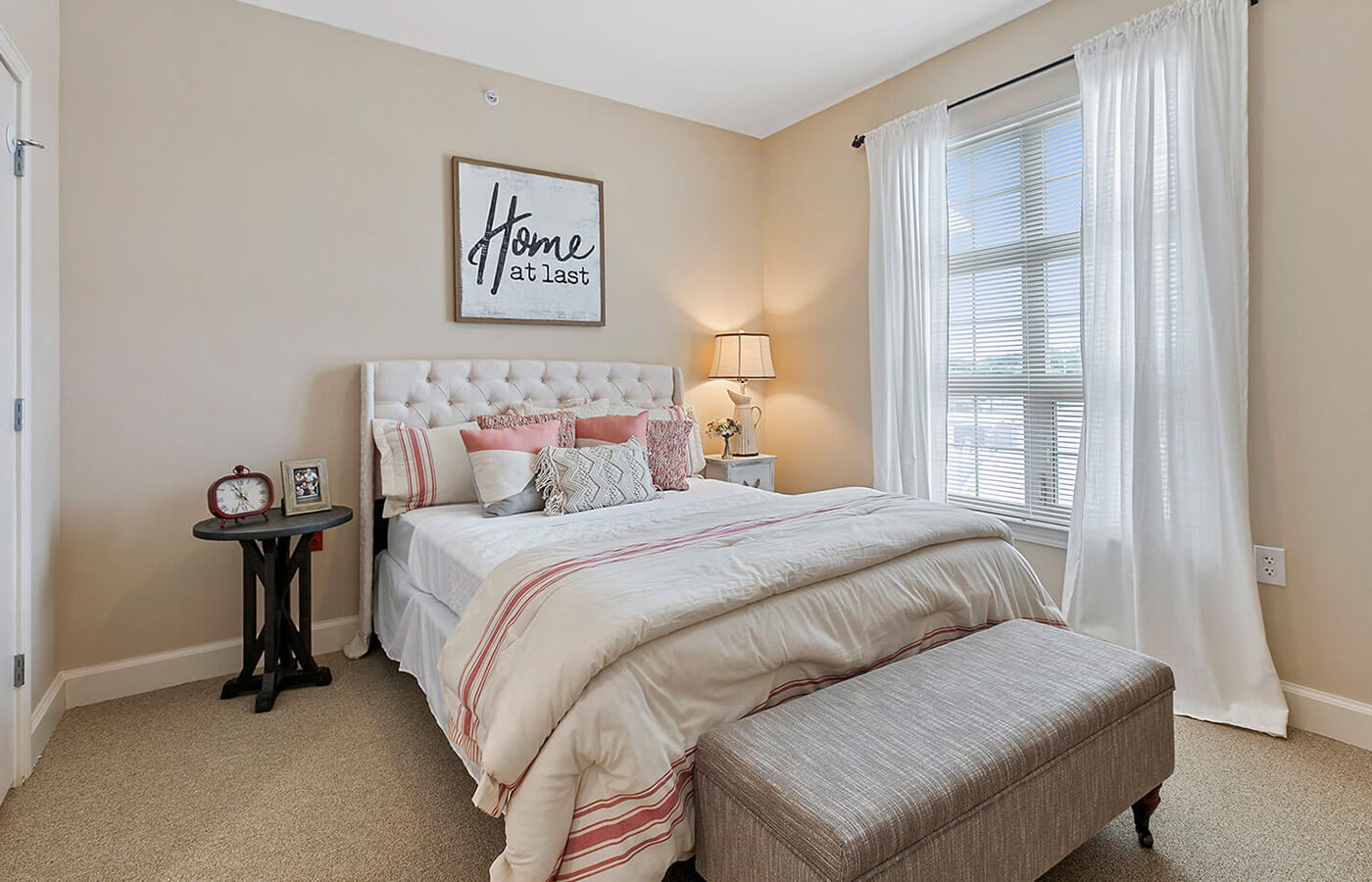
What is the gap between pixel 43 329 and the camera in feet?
7.26

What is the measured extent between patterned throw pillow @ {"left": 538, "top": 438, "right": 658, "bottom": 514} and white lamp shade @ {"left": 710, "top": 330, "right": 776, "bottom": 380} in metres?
1.21

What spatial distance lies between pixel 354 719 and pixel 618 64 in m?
3.01

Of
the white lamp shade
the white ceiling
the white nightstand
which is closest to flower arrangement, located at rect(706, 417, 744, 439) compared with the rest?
the white nightstand

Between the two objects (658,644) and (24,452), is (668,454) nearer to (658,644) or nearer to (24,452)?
(658,644)

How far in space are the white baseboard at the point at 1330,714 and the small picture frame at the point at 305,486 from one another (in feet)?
11.4

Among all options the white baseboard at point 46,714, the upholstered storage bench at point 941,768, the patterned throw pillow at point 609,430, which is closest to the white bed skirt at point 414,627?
the upholstered storage bench at point 941,768

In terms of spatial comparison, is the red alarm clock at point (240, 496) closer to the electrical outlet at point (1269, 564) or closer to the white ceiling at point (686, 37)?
the white ceiling at point (686, 37)

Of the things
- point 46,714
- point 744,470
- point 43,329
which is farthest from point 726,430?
point 46,714

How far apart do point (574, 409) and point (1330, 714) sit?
299cm

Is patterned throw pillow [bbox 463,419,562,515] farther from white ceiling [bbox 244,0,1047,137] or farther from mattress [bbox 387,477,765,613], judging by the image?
white ceiling [bbox 244,0,1047,137]

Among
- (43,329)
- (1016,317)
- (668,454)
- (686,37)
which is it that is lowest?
(668,454)

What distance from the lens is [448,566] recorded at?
2.15m

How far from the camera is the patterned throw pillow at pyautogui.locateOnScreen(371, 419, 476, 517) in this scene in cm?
275

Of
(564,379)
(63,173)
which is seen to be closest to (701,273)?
(564,379)
